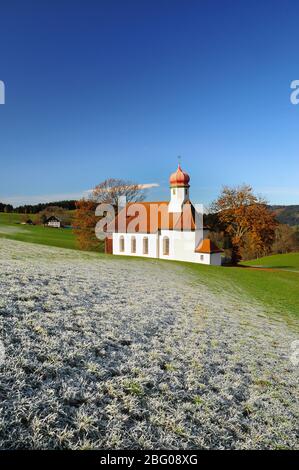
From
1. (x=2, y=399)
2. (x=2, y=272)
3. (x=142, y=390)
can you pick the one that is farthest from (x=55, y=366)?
(x=2, y=272)

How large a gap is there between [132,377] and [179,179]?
48906 mm

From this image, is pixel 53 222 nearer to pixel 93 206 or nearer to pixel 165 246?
pixel 93 206

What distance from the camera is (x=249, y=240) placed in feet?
201

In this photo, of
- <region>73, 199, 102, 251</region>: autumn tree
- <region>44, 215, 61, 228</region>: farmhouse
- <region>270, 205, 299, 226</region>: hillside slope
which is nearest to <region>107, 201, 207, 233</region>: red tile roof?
<region>73, 199, 102, 251</region>: autumn tree

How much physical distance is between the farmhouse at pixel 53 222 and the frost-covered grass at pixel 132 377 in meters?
104

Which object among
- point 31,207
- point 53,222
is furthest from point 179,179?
point 31,207

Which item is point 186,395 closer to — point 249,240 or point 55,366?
point 55,366

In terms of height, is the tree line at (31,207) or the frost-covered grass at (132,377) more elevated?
the tree line at (31,207)

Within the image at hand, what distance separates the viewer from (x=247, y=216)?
5766 cm

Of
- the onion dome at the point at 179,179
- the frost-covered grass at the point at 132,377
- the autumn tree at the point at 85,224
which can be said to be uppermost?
the onion dome at the point at 179,179

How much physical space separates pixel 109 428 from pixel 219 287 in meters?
18.3

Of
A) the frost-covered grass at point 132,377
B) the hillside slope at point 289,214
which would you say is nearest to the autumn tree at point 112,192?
the frost-covered grass at point 132,377

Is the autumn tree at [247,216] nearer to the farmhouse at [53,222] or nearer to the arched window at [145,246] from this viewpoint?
the arched window at [145,246]

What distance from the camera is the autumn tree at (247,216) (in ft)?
187
